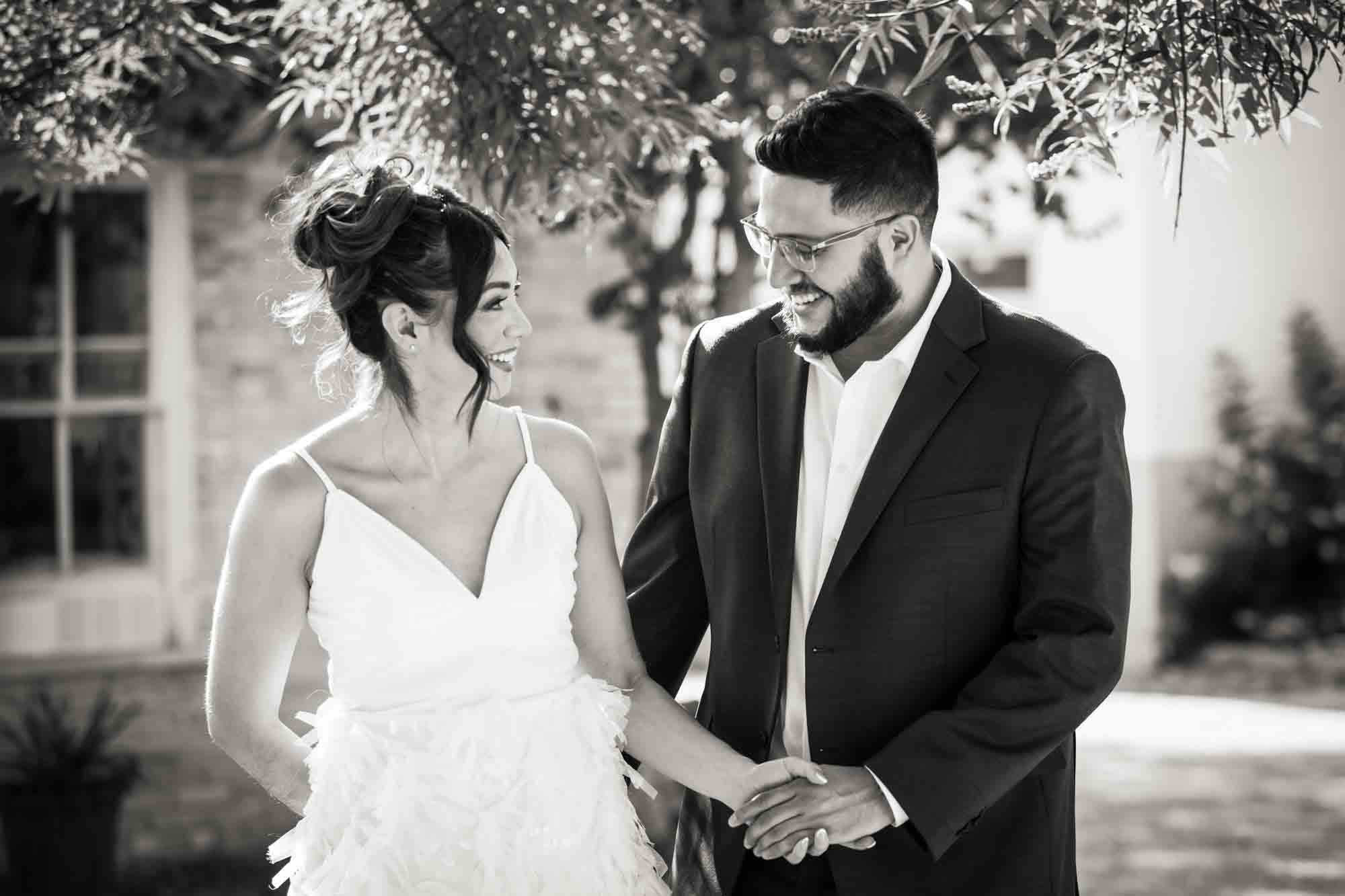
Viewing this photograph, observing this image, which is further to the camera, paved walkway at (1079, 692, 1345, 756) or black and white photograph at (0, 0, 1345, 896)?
paved walkway at (1079, 692, 1345, 756)

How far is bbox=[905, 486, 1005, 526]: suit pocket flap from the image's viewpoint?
2648 mm

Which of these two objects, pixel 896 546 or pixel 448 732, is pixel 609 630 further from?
pixel 896 546

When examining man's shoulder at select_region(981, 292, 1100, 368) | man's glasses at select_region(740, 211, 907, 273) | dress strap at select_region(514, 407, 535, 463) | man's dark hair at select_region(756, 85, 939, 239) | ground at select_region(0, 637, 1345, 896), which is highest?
man's dark hair at select_region(756, 85, 939, 239)

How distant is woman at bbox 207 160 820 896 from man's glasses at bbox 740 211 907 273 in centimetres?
41

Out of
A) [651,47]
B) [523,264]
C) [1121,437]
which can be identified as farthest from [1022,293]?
[1121,437]

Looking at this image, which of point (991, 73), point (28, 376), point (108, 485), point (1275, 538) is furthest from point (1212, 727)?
point (991, 73)

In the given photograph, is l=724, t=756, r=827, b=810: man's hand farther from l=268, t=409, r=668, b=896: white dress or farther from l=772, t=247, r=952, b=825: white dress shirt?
l=268, t=409, r=668, b=896: white dress

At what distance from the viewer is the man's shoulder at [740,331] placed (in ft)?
9.87

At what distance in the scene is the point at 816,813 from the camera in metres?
2.59

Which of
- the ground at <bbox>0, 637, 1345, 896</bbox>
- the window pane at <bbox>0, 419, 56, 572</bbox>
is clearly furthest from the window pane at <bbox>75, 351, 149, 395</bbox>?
the ground at <bbox>0, 637, 1345, 896</bbox>

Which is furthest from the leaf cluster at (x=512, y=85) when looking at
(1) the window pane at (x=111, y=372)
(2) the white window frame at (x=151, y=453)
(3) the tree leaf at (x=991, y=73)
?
(1) the window pane at (x=111, y=372)

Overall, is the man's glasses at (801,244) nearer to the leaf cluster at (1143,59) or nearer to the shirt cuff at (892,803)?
the leaf cluster at (1143,59)

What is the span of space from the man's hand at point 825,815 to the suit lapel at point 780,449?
28cm

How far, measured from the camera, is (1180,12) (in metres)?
2.68
